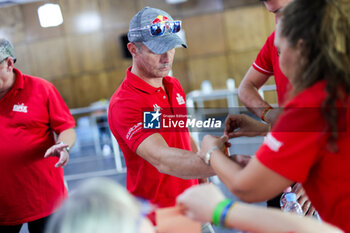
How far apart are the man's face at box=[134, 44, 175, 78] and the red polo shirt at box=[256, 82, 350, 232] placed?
3.03 feet

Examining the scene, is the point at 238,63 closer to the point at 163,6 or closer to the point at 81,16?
the point at 163,6

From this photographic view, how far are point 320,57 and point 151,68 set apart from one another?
99cm

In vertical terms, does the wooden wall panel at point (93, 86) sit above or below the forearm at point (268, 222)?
below

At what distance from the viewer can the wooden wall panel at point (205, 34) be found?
9.98 m

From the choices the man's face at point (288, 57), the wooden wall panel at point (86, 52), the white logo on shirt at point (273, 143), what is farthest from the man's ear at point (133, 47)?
the wooden wall panel at point (86, 52)

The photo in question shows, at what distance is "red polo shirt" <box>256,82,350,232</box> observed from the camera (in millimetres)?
846

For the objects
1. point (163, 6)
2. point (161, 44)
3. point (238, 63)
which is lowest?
point (238, 63)

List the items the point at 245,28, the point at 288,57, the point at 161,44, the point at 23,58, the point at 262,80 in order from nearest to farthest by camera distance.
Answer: the point at 288,57
the point at 161,44
the point at 262,80
the point at 245,28
the point at 23,58

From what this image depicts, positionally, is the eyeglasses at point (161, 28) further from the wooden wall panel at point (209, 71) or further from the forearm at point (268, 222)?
the wooden wall panel at point (209, 71)

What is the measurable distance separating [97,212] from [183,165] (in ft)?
2.48

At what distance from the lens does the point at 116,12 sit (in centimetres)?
1018

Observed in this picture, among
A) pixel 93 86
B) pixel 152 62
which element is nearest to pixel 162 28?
pixel 152 62

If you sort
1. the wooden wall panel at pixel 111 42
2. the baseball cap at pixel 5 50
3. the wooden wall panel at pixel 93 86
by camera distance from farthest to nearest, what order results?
the wooden wall panel at pixel 93 86 < the wooden wall panel at pixel 111 42 < the baseball cap at pixel 5 50

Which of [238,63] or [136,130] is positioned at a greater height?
[136,130]
